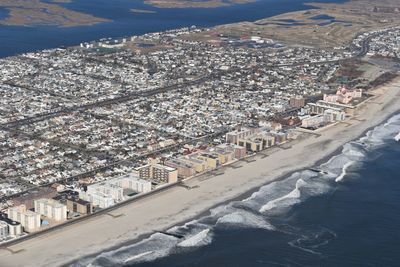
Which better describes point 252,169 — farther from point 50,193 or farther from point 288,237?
point 50,193

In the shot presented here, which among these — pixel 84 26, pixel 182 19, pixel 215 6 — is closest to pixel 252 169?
pixel 84 26

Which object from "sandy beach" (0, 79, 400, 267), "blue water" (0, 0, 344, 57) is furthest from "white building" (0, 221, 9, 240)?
"blue water" (0, 0, 344, 57)

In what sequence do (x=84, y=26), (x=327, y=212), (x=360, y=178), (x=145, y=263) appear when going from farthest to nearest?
(x=84, y=26) < (x=360, y=178) < (x=327, y=212) < (x=145, y=263)

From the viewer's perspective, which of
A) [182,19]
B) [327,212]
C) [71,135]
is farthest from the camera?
[182,19]

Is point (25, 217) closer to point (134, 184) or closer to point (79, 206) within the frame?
point (79, 206)

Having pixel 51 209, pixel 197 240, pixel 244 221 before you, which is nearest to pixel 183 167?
pixel 244 221

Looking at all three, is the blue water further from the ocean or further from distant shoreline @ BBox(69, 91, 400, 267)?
the ocean
